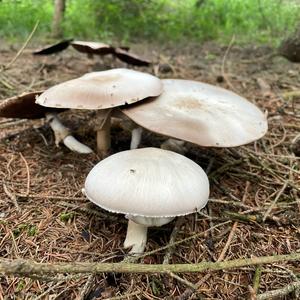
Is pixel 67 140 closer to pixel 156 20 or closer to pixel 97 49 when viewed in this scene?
pixel 97 49

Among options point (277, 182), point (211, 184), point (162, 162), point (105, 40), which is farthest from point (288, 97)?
point (105, 40)

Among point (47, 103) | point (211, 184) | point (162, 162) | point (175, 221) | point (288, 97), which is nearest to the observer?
point (162, 162)

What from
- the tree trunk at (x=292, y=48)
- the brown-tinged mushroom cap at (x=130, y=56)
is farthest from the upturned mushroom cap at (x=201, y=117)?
the tree trunk at (x=292, y=48)

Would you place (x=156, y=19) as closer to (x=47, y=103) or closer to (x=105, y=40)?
(x=105, y=40)

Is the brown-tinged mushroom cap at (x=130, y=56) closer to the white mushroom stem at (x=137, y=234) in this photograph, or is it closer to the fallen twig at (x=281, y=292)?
the white mushroom stem at (x=137, y=234)

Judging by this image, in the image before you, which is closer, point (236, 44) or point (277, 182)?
point (277, 182)

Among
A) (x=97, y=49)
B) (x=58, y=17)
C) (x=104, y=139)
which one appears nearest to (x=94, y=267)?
(x=104, y=139)
